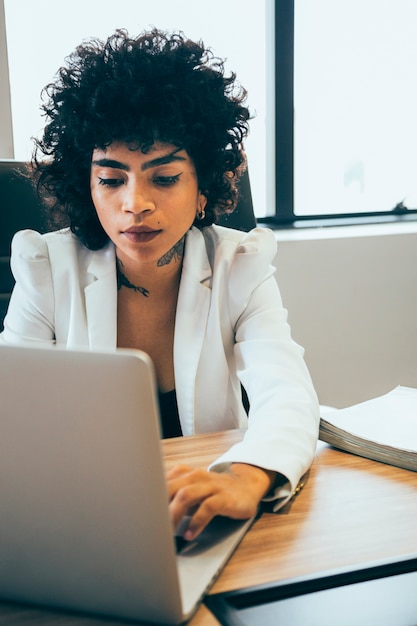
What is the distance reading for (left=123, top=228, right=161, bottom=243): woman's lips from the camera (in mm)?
1210

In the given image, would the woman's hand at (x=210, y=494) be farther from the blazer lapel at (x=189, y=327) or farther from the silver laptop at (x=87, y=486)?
the blazer lapel at (x=189, y=327)

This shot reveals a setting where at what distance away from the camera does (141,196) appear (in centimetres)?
119

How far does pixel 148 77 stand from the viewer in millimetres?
1242

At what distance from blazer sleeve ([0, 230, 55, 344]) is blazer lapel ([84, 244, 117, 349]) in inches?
3.1

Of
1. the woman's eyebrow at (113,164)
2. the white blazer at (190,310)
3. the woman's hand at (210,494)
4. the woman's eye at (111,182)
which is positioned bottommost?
the woman's hand at (210,494)

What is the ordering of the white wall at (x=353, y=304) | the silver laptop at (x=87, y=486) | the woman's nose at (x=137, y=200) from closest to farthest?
the silver laptop at (x=87, y=486) → the woman's nose at (x=137, y=200) → the white wall at (x=353, y=304)

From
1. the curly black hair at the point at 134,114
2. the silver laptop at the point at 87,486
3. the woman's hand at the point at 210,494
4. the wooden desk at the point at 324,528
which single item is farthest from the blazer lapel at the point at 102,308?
the silver laptop at the point at 87,486

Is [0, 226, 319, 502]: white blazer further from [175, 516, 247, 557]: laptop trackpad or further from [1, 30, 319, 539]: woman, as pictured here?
[175, 516, 247, 557]: laptop trackpad

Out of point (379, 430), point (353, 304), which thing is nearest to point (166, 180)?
point (379, 430)

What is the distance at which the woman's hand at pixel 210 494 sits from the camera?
72 centimetres

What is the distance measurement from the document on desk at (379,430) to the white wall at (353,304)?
4.90 feet

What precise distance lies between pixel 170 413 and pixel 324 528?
0.63m

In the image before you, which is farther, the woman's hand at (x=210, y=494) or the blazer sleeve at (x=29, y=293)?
the blazer sleeve at (x=29, y=293)

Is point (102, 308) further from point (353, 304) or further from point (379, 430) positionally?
point (353, 304)
